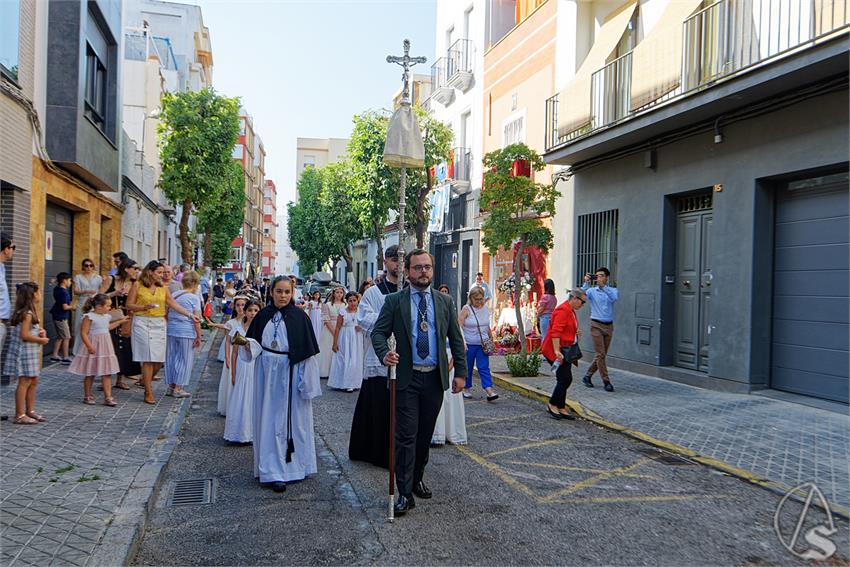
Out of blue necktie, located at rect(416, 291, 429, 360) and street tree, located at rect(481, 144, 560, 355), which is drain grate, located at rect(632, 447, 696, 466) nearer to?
blue necktie, located at rect(416, 291, 429, 360)

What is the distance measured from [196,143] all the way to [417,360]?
17121mm

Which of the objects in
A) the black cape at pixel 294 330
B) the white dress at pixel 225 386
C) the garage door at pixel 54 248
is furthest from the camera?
the garage door at pixel 54 248

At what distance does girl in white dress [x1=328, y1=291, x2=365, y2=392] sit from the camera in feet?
35.9

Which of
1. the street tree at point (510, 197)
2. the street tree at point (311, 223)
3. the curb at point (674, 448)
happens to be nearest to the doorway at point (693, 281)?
the street tree at point (510, 197)

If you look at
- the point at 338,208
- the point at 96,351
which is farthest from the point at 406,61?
the point at 338,208

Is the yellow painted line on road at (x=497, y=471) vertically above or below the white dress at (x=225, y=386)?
below

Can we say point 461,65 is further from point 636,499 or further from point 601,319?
point 636,499

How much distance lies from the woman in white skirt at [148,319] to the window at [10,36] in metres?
3.70

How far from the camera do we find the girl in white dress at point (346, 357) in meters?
11.0

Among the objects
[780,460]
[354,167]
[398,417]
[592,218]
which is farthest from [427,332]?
[354,167]

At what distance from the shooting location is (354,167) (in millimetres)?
27703

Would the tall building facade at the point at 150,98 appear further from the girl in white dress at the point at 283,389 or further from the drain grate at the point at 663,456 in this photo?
the drain grate at the point at 663,456

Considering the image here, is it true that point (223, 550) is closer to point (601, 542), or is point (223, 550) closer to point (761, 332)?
point (601, 542)

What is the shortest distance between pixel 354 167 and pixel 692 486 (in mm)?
23169
